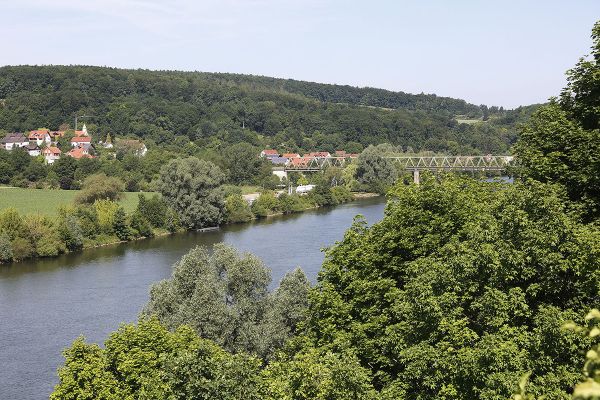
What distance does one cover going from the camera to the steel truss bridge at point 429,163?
7606 cm

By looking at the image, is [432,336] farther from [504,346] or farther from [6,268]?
[6,268]

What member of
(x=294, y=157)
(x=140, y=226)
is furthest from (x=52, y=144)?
(x=140, y=226)

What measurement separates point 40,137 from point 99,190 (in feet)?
154

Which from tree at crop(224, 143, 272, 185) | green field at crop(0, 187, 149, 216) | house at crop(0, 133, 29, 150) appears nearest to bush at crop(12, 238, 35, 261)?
green field at crop(0, 187, 149, 216)

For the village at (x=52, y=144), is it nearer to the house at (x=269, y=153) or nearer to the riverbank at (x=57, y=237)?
the house at (x=269, y=153)

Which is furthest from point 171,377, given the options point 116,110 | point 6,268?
point 116,110

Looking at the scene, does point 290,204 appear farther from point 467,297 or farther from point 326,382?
point 326,382

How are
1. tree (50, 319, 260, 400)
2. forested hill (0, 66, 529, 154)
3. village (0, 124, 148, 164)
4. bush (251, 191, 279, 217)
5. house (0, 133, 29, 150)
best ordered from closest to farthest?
1. tree (50, 319, 260, 400)
2. bush (251, 191, 279, 217)
3. village (0, 124, 148, 164)
4. house (0, 133, 29, 150)
5. forested hill (0, 66, 529, 154)

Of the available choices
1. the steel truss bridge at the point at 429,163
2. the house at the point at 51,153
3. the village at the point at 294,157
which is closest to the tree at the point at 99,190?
the house at the point at 51,153

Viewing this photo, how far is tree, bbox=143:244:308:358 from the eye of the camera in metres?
21.4

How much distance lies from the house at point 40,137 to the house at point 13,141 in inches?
43.8

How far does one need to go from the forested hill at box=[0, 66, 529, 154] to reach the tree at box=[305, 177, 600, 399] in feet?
280

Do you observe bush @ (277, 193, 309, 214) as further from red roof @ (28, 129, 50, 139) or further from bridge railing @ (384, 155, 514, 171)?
red roof @ (28, 129, 50, 139)

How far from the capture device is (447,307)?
1227cm
